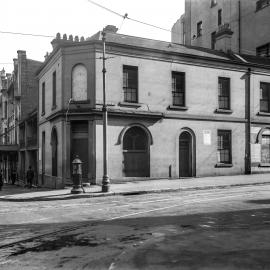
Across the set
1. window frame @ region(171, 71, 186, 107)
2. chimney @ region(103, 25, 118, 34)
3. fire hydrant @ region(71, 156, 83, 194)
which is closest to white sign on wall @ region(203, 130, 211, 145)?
window frame @ region(171, 71, 186, 107)

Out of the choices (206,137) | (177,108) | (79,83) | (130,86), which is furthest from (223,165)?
(79,83)

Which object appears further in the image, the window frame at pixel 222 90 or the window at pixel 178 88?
the window frame at pixel 222 90

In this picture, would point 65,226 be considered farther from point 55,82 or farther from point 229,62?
point 229,62

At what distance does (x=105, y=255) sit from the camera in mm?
7109

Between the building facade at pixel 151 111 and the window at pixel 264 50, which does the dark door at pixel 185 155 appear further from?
the window at pixel 264 50

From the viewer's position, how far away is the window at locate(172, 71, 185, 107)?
25.5 meters

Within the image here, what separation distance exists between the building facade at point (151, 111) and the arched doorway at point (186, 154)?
0.06 meters

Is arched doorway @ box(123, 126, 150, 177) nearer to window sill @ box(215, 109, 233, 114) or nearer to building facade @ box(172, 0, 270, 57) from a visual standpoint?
window sill @ box(215, 109, 233, 114)

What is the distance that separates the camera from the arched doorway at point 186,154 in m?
25.7

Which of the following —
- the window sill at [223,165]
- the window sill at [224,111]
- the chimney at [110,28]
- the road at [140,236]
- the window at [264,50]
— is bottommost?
the road at [140,236]

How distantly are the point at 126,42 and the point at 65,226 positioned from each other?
16.7m

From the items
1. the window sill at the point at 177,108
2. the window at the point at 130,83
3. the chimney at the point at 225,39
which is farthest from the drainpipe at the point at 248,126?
the window at the point at 130,83

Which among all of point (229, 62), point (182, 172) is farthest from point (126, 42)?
point (182, 172)

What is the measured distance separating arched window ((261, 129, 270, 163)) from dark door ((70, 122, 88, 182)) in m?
12.8
